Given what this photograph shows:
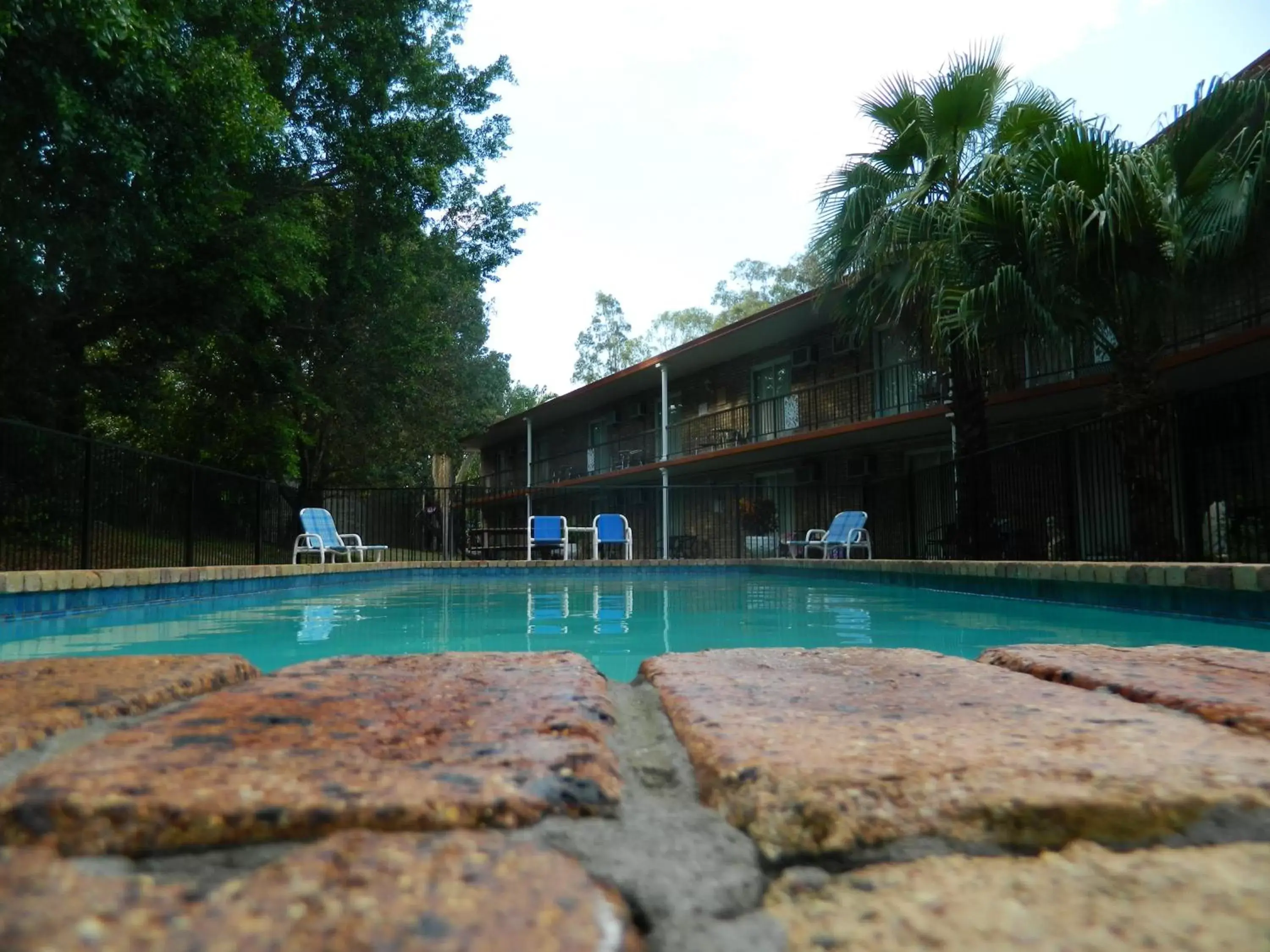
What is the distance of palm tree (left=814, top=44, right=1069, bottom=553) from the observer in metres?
10.1

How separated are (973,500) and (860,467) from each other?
703cm

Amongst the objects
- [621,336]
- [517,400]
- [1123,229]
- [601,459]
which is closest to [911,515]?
[1123,229]

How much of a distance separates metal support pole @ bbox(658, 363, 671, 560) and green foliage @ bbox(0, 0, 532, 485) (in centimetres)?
460

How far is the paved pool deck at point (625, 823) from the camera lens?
0.50 m

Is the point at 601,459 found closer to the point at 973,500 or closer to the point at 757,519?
the point at 757,519

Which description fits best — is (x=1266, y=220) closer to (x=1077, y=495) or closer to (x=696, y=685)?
(x=1077, y=495)

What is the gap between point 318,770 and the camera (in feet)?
2.31

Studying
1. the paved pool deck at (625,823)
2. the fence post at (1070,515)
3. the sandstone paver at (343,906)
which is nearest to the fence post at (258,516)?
the fence post at (1070,515)

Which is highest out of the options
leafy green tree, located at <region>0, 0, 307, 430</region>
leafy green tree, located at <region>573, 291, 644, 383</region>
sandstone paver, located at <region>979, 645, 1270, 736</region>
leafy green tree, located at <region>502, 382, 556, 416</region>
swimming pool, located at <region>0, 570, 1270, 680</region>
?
leafy green tree, located at <region>573, 291, 644, 383</region>

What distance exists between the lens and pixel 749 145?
34781mm

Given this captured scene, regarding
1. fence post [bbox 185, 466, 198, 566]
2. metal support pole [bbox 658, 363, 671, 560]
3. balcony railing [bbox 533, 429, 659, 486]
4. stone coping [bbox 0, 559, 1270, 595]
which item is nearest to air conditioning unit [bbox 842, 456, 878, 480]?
metal support pole [bbox 658, 363, 671, 560]

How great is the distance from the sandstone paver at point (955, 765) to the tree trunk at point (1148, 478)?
7915mm

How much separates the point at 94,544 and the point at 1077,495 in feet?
39.6

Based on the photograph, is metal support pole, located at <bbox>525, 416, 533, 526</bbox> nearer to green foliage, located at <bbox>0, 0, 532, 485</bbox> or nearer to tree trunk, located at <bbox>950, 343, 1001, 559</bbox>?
green foliage, located at <bbox>0, 0, 532, 485</bbox>
